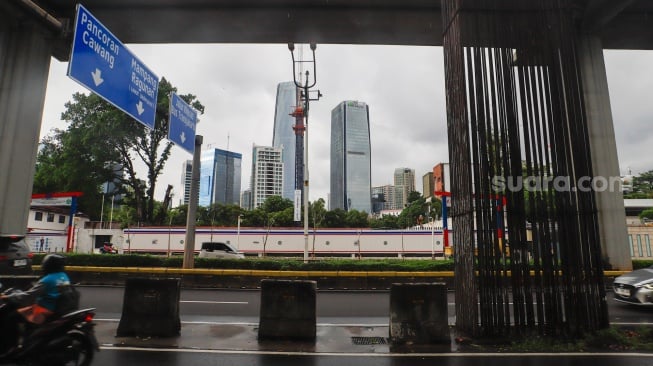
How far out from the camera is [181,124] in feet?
39.2

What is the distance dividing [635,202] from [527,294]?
51.2 m

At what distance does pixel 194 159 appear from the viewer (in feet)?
44.7

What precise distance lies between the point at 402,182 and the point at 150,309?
176m

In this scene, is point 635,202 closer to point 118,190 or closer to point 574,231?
point 574,231

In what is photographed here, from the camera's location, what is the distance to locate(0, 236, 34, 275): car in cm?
846

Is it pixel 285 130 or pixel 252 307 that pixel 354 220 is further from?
pixel 285 130

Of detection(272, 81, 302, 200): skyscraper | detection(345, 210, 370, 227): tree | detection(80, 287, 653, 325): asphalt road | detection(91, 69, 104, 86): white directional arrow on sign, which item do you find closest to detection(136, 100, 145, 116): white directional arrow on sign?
detection(91, 69, 104, 86): white directional arrow on sign

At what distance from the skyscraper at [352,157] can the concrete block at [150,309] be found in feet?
463

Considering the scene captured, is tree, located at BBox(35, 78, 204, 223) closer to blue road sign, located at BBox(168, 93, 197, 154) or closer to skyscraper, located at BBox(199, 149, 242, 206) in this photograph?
blue road sign, located at BBox(168, 93, 197, 154)

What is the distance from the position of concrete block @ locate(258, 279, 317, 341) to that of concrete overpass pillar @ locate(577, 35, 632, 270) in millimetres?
13439

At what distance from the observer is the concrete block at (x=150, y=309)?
6922 mm

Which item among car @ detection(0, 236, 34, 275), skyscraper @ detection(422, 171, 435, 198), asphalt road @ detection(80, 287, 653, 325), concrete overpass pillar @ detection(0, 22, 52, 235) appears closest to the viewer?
car @ detection(0, 236, 34, 275)

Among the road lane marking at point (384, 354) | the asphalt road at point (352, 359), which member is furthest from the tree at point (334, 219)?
the asphalt road at point (352, 359)

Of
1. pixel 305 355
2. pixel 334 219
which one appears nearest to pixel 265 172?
pixel 334 219
